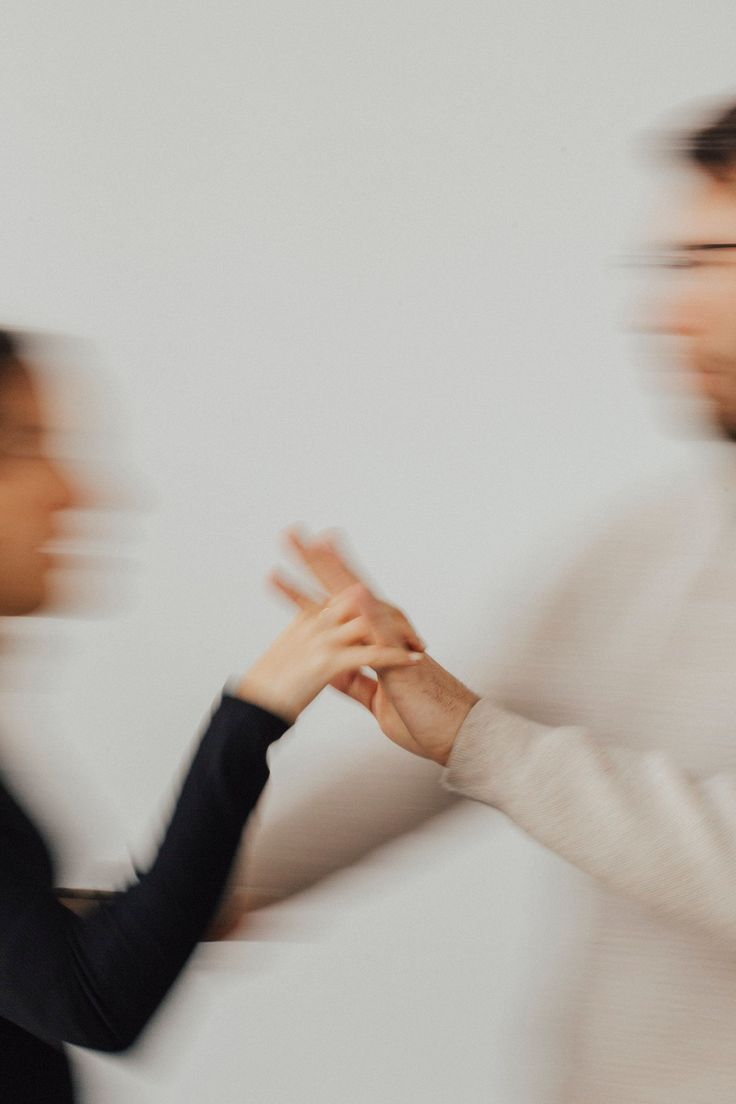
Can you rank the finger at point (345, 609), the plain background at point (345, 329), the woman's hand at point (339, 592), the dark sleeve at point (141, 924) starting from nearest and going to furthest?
the dark sleeve at point (141, 924), the finger at point (345, 609), the woman's hand at point (339, 592), the plain background at point (345, 329)

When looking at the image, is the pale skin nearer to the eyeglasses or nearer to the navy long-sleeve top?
the eyeglasses

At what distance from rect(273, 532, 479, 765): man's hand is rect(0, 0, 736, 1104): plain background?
34 centimetres

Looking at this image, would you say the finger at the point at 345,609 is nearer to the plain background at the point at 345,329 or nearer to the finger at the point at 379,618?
the finger at the point at 379,618

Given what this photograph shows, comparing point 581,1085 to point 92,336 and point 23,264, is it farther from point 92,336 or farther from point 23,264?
point 23,264

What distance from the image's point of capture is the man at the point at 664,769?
876mm

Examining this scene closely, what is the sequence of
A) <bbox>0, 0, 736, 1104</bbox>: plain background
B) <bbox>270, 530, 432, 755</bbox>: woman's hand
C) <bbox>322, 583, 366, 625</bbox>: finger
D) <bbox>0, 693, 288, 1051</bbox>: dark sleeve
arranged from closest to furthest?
<bbox>0, 693, 288, 1051</bbox>: dark sleeve
<bbox>322, 583, 366, 625</bbox>: finger
<bbox>270, 530, 432, 755</bbox>: woman's hand
<bbox>0, 0, 736, 1104</bbox>: plain background

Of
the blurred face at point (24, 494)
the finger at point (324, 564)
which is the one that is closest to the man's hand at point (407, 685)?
the finger at point (324, 564)

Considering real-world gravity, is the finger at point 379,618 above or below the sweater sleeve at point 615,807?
above

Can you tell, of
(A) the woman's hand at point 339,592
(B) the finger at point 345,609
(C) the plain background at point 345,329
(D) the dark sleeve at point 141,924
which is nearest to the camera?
(D) the dark sleeve at point 141,924

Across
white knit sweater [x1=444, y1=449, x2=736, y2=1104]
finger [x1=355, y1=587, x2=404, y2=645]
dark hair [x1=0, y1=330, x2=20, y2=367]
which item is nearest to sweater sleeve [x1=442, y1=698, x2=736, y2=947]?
white knit sweater [x1=444, y1=449, x2=736, y2=1104]

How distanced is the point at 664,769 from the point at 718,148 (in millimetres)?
560

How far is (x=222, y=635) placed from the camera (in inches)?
59.2

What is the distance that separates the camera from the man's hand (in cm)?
97

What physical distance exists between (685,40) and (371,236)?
1.60 feet
